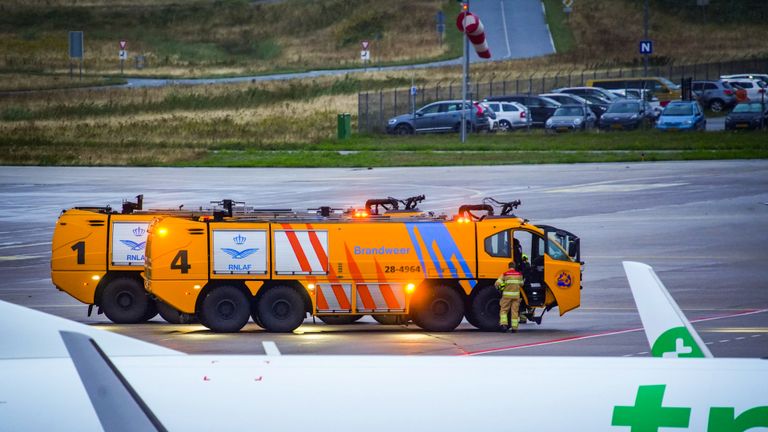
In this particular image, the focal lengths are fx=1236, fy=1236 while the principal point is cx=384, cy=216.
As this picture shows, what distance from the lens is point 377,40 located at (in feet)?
458

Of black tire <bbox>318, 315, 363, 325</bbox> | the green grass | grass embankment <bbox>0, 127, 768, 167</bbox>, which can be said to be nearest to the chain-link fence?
grass embankment <bbox>0, 127, 768, 167</bbox>

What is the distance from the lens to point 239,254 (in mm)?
24797

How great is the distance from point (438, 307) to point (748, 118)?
49.3 meters

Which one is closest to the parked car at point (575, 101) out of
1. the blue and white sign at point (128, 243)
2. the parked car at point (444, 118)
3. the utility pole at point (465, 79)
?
the parked car at point (444, 118)

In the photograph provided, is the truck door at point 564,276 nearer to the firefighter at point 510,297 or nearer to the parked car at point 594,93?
the firefighter at point 510,297

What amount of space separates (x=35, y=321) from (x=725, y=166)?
49.8 m

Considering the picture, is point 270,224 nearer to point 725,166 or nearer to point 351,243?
point 351,243

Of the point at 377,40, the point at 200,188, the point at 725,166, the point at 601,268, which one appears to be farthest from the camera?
the point at 377,40

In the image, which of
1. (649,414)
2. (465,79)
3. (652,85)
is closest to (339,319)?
(649,414)

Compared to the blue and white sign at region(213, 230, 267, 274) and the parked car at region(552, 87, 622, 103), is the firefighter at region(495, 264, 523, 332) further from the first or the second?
the parked car at region(552, 87, 622, 103)

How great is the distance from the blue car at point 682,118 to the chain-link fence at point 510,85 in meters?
16.3

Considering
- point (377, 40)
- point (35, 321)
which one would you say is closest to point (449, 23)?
point (377, 40)

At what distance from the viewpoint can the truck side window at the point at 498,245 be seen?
2480 cm

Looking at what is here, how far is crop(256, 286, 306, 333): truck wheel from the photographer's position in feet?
80.3
